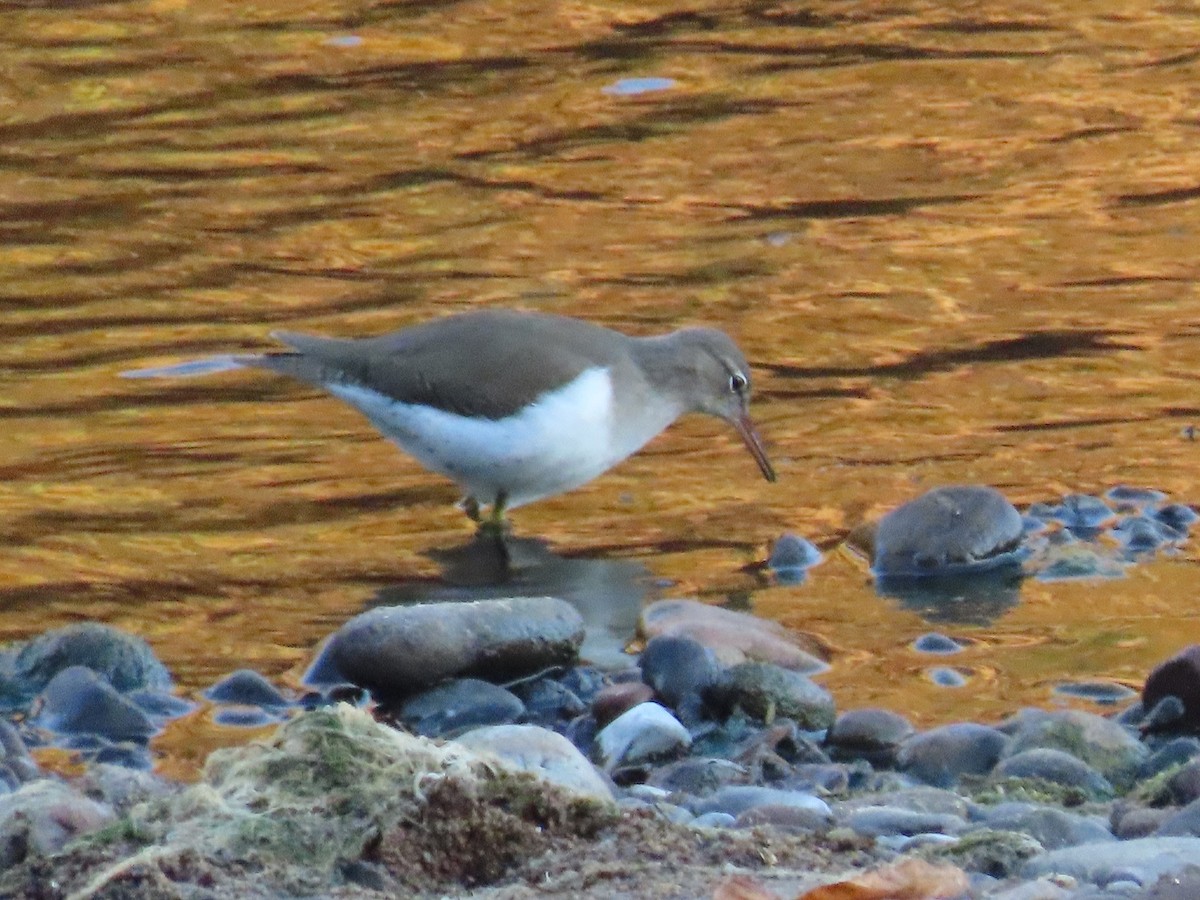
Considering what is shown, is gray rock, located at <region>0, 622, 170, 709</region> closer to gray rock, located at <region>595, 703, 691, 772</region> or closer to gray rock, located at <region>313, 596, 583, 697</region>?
gray rock, located at <region>313, 596, 583, 697</region>

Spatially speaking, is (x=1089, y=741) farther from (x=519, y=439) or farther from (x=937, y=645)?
(x=519, y=439)

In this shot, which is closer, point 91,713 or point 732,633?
point 91,713

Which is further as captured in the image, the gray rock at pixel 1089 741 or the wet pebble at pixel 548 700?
the wet pebble at pixel 548 700

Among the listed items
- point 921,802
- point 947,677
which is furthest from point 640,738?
point 947,677

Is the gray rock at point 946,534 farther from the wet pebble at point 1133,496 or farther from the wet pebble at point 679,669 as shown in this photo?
the wet pebble at point 679,669

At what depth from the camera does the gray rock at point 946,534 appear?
20.9ft

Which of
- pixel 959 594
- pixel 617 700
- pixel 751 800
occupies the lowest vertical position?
pixel 959 594

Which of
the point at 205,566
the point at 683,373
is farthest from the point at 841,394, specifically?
the point at 205,566

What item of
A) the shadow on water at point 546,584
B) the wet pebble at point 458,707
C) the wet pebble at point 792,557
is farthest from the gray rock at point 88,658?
the wet pebble at point 792,557

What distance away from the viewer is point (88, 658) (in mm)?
5570

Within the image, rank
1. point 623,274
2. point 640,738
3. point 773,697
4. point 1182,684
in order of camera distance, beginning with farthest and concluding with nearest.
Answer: point 623,274 → point 773,697 → point 1182,684 → point 640,738

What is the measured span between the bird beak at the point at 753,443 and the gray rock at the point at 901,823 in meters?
3.06

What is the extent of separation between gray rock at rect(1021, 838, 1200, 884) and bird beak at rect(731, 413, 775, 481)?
3.42 m

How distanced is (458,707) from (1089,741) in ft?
4.89
